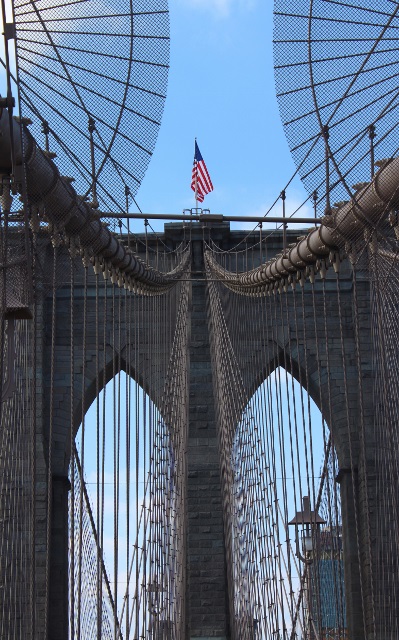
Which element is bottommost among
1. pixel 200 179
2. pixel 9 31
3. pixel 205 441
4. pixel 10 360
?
pixel 10 360

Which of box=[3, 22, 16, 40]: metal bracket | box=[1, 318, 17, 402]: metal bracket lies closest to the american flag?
box=[1, 318, 17, 402]: metal bracket

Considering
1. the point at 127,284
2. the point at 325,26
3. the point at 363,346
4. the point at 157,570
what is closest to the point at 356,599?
the point at 363,346

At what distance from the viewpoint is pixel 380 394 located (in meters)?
19.7

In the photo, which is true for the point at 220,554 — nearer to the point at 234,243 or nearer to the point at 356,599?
the point at 356,599

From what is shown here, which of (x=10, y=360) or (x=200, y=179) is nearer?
(x=10, y=360)

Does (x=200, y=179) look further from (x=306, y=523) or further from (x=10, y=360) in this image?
(x=10, y=360)

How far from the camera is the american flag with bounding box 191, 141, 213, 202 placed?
23609 millimetres

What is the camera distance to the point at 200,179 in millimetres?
23656

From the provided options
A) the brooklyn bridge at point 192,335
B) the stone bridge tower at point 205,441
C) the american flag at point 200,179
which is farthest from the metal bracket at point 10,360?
the american flag at point 200,179

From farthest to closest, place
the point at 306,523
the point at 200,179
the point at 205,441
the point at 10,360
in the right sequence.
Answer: the point at 200,179
the point at 205,441
the point at 306,523
the point at 10,360

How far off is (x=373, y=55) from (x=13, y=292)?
331cm

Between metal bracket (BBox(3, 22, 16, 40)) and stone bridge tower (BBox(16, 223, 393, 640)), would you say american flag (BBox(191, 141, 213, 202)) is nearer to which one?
stone bridge tower (BBox(16, 223, 393, 640))

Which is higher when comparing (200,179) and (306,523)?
(200,179)

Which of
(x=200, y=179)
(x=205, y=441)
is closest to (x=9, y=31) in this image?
(x=205, y=441)
